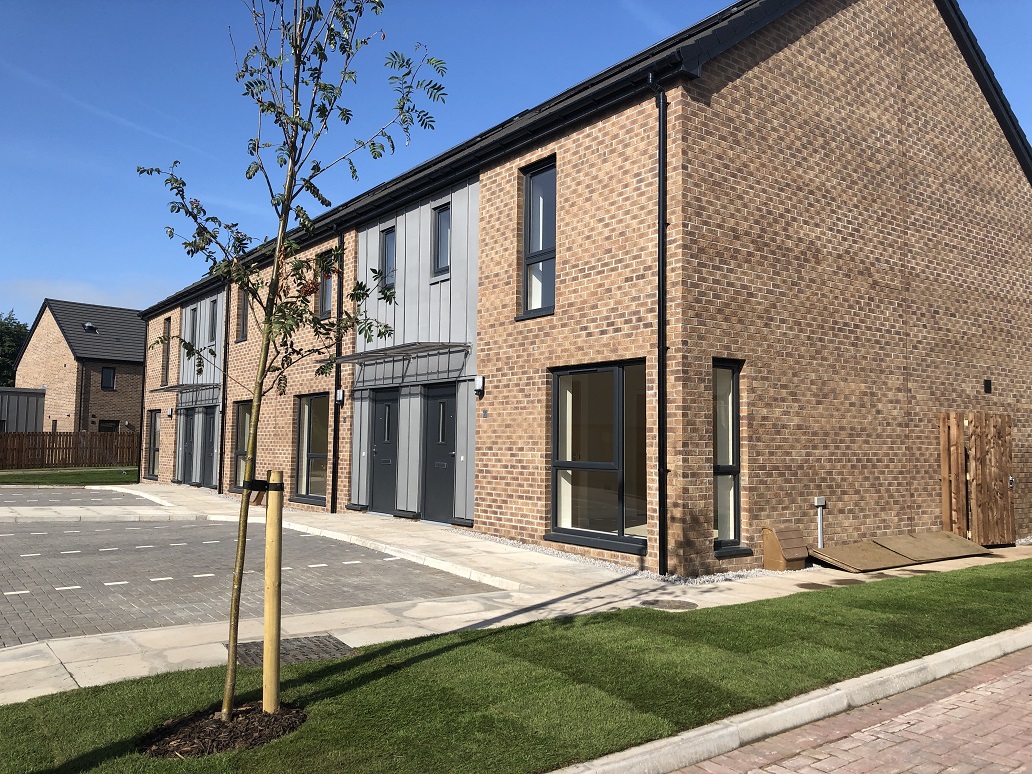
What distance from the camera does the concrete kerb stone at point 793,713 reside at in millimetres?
4332

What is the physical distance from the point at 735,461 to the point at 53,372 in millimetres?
46426

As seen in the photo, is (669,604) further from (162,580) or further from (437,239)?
(437,239)

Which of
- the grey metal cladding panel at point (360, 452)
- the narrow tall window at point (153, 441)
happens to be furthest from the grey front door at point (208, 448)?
the grey metal cladding panel at point (360, 452)

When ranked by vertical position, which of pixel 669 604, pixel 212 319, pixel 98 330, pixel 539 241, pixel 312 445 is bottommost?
pixel 669 604

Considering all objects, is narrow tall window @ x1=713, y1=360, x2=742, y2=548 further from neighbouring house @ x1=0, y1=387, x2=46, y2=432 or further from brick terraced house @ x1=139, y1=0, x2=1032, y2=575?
neighbouring house @ x1=0, y1=387, x2=46, y2=432

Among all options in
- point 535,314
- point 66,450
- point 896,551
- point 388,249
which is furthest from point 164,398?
point 896,551

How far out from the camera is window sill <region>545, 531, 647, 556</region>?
34.1 ft

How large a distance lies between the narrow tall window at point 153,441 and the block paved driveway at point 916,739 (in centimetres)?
2810

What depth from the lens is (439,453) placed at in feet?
47.5

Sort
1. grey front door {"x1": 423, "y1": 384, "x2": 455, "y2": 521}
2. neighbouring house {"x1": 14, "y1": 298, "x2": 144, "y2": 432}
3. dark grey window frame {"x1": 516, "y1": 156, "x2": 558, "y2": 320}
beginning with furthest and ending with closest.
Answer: neighbouring house {"x1": 14, "y1": 298, "x2": 144, "y2": 432}
grey front door {"x1": 423, "y1": 384, "x2": 455, "y2": 521}
dark grey window frame {"x1": 516, "y1": 156, "x2": 558, "y2": 320}

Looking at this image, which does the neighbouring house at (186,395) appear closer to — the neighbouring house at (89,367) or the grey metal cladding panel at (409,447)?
the grey metal cladding panel at (409,447)

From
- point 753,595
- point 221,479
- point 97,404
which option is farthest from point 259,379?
point 97,404

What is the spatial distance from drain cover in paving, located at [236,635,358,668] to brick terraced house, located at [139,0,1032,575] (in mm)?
4753

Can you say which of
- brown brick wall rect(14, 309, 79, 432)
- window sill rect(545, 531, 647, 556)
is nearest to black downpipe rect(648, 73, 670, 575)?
window sill rect(545, 531, 647, 556)
